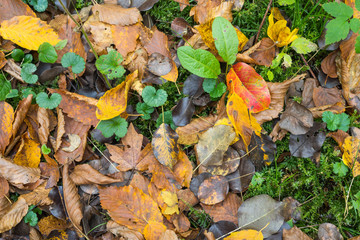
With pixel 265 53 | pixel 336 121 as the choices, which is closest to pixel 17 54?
pixel 265 53

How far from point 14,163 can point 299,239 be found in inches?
96.1

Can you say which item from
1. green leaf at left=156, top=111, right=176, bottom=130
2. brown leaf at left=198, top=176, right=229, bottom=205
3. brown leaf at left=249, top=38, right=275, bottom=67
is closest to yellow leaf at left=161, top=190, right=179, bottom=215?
brown leaf at left=198, top=176, right=229, bottom=205

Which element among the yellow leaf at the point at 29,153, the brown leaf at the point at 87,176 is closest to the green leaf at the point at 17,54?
the yellow leaf at the point at 29,153

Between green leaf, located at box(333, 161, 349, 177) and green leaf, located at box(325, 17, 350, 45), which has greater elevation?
green leaf, located at box(325, 17, 350, 45)

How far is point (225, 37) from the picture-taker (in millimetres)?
2357

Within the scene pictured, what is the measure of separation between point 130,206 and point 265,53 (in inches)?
68.3

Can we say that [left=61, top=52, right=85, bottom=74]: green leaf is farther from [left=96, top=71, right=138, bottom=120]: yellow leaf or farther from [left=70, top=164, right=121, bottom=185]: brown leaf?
[left=70, top=164, right=121, bottom=185]: brown leaf

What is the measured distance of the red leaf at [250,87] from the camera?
7.88 feet

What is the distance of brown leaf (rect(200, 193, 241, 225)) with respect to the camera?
2.36 meters

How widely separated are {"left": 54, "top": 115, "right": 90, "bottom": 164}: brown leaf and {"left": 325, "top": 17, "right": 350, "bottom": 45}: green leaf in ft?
7.00

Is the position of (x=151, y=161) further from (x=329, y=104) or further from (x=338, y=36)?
(x=338, y=36)

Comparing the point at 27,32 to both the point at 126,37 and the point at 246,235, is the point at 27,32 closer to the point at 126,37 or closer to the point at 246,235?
the point at 126,37

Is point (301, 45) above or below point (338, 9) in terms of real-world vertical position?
below

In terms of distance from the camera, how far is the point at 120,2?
265cm
